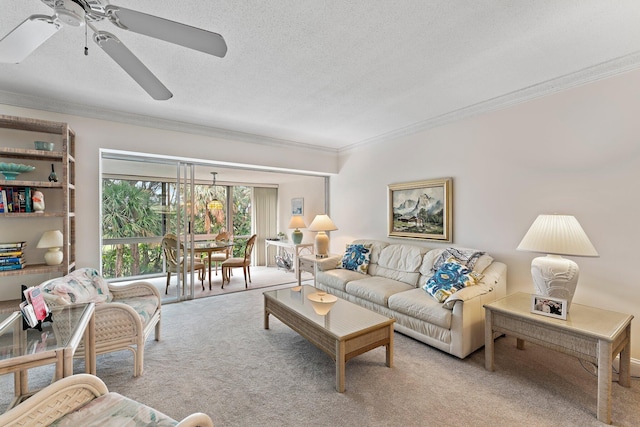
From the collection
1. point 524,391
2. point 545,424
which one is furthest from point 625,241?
point 545,424

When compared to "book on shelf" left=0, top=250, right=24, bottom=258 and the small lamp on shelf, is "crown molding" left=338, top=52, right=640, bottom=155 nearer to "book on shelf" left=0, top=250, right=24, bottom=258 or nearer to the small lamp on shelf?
the small lamp on shelf

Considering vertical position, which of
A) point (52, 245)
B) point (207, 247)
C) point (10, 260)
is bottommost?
point (207, 247)

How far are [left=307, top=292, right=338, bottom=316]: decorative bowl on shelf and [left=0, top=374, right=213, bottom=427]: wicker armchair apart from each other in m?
1.50

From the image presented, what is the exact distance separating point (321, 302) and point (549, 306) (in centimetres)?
186

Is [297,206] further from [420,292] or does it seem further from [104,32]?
[104,32]

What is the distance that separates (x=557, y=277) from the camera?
2.16 metres

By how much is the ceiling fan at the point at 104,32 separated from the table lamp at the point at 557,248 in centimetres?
254

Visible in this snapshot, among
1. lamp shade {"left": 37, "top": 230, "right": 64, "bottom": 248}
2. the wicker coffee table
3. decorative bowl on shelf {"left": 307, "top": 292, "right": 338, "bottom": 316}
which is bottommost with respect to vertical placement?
the wicker coffee table

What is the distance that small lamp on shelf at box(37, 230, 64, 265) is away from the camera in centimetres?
282

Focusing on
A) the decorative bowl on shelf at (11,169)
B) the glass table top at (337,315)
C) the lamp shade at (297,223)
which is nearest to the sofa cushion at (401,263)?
the glass table top at (337,315)

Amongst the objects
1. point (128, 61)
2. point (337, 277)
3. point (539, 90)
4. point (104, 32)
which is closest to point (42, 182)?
point (128, 61)

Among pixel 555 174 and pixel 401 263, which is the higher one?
pixel 555 174

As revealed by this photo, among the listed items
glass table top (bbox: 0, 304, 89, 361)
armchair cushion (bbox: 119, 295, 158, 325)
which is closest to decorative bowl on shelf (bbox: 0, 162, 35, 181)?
armchair cushion (bbox: 119, 295, 158, 325)

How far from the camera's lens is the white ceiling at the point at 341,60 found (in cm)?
174
